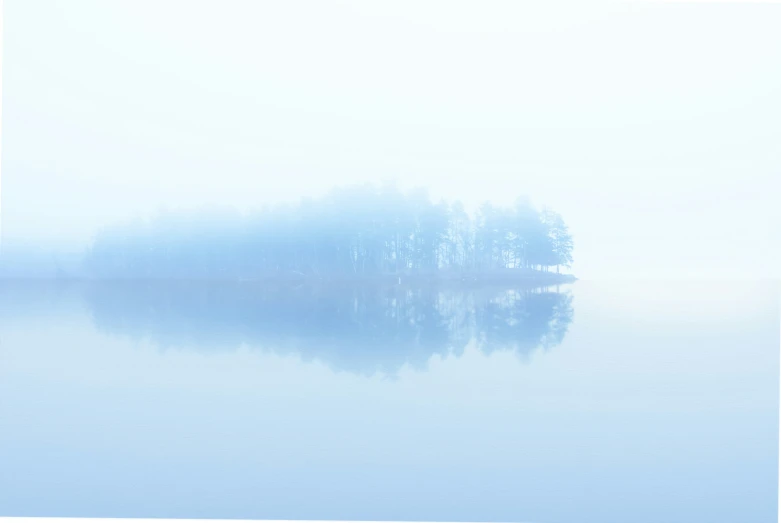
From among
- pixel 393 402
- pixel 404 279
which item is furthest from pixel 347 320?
pixel 393 402

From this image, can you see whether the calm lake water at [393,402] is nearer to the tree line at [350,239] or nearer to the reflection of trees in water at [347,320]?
the reflection of trees in water at [347,320]

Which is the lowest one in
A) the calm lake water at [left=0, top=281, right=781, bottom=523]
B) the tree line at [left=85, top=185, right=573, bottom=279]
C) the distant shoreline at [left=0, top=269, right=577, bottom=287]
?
the calm lake water at [left=0, top=281, right=781, bottom=523]

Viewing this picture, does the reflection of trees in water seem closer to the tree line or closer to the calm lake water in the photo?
the calm lake water

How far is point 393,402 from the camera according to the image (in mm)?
4285

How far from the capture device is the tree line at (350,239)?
4.42 m

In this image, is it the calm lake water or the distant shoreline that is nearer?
the calm lake water

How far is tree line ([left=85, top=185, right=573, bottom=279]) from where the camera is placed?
4.42 metres

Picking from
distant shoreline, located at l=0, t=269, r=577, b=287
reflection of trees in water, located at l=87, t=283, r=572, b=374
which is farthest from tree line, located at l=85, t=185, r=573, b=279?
reflection of trees in water, located at l=87, t=283, r=572, b=374

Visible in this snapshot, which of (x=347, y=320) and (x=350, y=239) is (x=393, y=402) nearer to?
(x=347, y=320)

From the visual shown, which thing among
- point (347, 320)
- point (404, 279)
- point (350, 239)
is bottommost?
point (347, 320)

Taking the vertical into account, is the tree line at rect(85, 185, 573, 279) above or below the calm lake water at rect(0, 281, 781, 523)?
above

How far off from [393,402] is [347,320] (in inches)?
21.5

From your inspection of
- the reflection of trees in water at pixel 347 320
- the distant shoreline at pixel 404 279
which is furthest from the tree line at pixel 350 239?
the reflection of trees in water at pixel 347 320

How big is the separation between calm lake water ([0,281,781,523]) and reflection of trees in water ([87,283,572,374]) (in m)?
0.01
